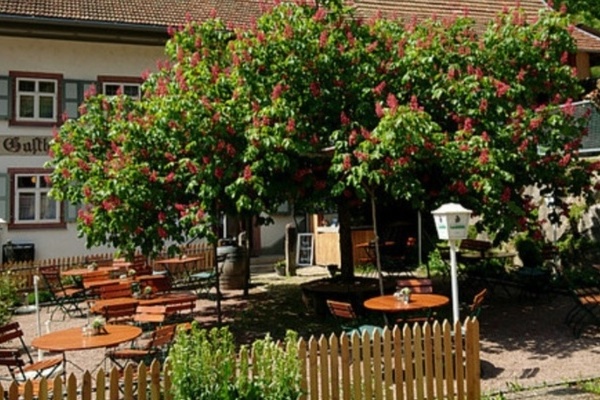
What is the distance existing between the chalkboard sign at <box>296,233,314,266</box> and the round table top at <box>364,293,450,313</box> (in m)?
11.0

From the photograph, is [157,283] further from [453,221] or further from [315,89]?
[453,221]

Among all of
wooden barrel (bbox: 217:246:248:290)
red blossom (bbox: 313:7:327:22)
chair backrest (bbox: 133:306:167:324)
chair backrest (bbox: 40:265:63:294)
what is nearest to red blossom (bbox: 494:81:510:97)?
red blossom (bbox: 313:7:327:22)

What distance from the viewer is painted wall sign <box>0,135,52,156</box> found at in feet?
56.2

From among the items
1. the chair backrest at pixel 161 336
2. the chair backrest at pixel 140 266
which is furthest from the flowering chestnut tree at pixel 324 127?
the chair backrest at pixel 140 266

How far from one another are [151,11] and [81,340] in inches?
596

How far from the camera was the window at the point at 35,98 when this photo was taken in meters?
17.3

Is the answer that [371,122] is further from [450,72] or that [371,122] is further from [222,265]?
[222,265]

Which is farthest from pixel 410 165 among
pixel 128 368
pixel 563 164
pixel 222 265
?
pixel 222 265

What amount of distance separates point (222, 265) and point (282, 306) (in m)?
3.18

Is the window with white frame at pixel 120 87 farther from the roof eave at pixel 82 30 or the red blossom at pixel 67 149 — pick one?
the red blossom at pixel 67 149

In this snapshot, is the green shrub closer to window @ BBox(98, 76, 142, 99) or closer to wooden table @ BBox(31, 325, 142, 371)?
wooden table @ BBox(31, 325, 142, 371)

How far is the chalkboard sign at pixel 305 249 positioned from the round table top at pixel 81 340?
12.4 metres

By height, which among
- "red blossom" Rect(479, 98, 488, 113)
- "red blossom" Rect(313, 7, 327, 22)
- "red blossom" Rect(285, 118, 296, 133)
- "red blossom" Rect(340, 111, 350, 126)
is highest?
"red blossom" Rect(313, 7, 327, 22)

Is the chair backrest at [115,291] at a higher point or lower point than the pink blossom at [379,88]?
lower
